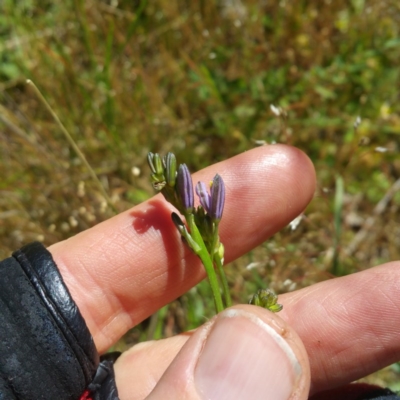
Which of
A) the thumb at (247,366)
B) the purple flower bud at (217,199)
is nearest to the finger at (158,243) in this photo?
the purple flower bud at (217,199)

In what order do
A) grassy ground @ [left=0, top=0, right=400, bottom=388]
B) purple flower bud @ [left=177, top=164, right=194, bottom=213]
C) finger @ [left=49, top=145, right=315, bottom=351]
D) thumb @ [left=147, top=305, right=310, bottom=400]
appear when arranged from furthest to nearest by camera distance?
grassy ground @ [left=0, top=0, right=400, bottom=388] → finger @ [left=49, top=145, right=315, bottom=351] → purple flower bud @ [left=177, top=164, right=194, bottom=213] → thumb @ [left=147, top=305, right=310, bottom=400]

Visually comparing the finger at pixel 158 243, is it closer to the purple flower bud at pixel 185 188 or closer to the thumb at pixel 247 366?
the purple flower bud at pixel 185 188

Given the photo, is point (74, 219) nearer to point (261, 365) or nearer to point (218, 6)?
point (261, 365)

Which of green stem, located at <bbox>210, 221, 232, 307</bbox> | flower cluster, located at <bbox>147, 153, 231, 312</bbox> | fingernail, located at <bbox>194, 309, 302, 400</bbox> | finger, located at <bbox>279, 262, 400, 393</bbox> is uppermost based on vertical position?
flower cluster, located at <bbox>147, 153, 231, 312</bbox>

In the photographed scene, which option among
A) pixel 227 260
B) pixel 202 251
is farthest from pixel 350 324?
pixel 202 251

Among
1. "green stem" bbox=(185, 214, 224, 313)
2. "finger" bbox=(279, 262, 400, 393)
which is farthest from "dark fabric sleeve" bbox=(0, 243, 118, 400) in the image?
"finger" bbox=(279, 262, 400, 393)

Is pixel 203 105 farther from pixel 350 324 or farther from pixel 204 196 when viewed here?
pixel 350 324

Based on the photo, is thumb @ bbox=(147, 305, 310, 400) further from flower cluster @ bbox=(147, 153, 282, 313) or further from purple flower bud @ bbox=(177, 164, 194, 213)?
purple flower bud @ bbox=(177, 164, 194, 213)
